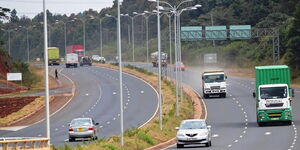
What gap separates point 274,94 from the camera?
56.2 metres

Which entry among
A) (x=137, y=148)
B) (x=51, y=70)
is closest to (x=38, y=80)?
(x=51, y=70)

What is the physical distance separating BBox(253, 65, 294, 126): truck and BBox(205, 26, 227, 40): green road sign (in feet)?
246

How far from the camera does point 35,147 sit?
95.6 ft

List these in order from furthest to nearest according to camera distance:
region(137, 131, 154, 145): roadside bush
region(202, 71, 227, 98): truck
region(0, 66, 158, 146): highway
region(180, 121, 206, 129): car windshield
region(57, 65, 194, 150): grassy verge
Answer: region(202, 71, 227, 98): truck, region(0, 66, 158, 146): highway, region(180, 121, 206, 129): car windshield, region(137, 131, 154, 145): roadside bush, region(57, 65, 194, 150): grassy verge

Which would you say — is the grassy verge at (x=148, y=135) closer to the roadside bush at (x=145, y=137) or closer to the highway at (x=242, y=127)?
the roadside bush at (x=145, y=137)

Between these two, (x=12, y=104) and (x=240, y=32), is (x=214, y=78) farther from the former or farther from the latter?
(x=240, y=32)

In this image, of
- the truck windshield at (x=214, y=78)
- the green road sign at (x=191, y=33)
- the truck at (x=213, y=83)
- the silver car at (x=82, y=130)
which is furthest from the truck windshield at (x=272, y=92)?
the green road sign at (x=191, y=33)

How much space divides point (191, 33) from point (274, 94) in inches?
3024

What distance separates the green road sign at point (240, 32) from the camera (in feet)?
431

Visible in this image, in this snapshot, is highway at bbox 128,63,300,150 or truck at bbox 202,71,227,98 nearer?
highway at bbox 128,63,300,150

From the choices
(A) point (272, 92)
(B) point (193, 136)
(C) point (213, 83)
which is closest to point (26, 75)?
(C) point (213, 83)

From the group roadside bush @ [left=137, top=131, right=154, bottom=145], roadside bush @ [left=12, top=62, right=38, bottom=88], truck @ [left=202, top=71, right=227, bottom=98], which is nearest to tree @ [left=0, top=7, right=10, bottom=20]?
roadside bush @ [left=12, top=62, right=38, bottom=88]

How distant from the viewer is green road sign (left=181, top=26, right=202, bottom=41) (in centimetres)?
13125

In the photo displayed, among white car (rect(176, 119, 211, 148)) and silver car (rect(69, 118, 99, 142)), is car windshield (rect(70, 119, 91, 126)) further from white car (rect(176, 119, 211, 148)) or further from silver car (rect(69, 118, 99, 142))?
white car (rect(176, 119, 211, 148))
